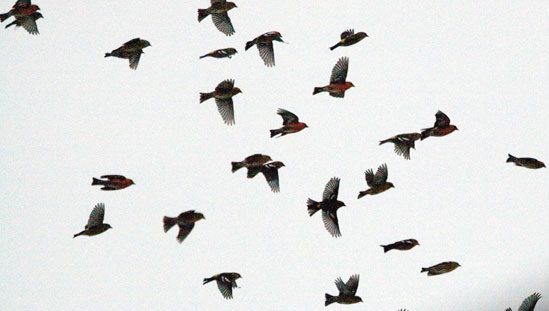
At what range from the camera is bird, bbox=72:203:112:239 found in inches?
1499

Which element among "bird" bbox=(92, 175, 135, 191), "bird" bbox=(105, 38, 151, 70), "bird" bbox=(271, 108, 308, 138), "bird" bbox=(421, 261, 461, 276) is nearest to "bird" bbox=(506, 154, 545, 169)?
"bird" bbox=(421, 261, 461, 276)

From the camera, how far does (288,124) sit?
4025cm

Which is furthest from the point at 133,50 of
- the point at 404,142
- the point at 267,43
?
the point at 404,142

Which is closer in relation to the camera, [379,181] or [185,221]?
[185,221]

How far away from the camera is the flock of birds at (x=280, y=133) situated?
39.2m

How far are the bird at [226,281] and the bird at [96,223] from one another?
418 centimetres

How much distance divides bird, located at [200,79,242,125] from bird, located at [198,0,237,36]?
2.15 metres

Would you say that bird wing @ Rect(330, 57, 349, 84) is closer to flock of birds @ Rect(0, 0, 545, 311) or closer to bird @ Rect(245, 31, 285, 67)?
flock of birds @ Rect(0, 0, 545, 311)

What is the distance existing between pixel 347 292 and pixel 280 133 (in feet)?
21.1

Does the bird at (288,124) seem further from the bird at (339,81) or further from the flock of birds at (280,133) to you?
the bird at (339,81)

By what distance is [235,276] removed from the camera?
126 ft

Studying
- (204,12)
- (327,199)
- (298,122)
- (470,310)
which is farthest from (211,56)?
(470,310)

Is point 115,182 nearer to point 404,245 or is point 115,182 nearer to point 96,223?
point 96,223

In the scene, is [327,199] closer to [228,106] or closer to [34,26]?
[228,106]
